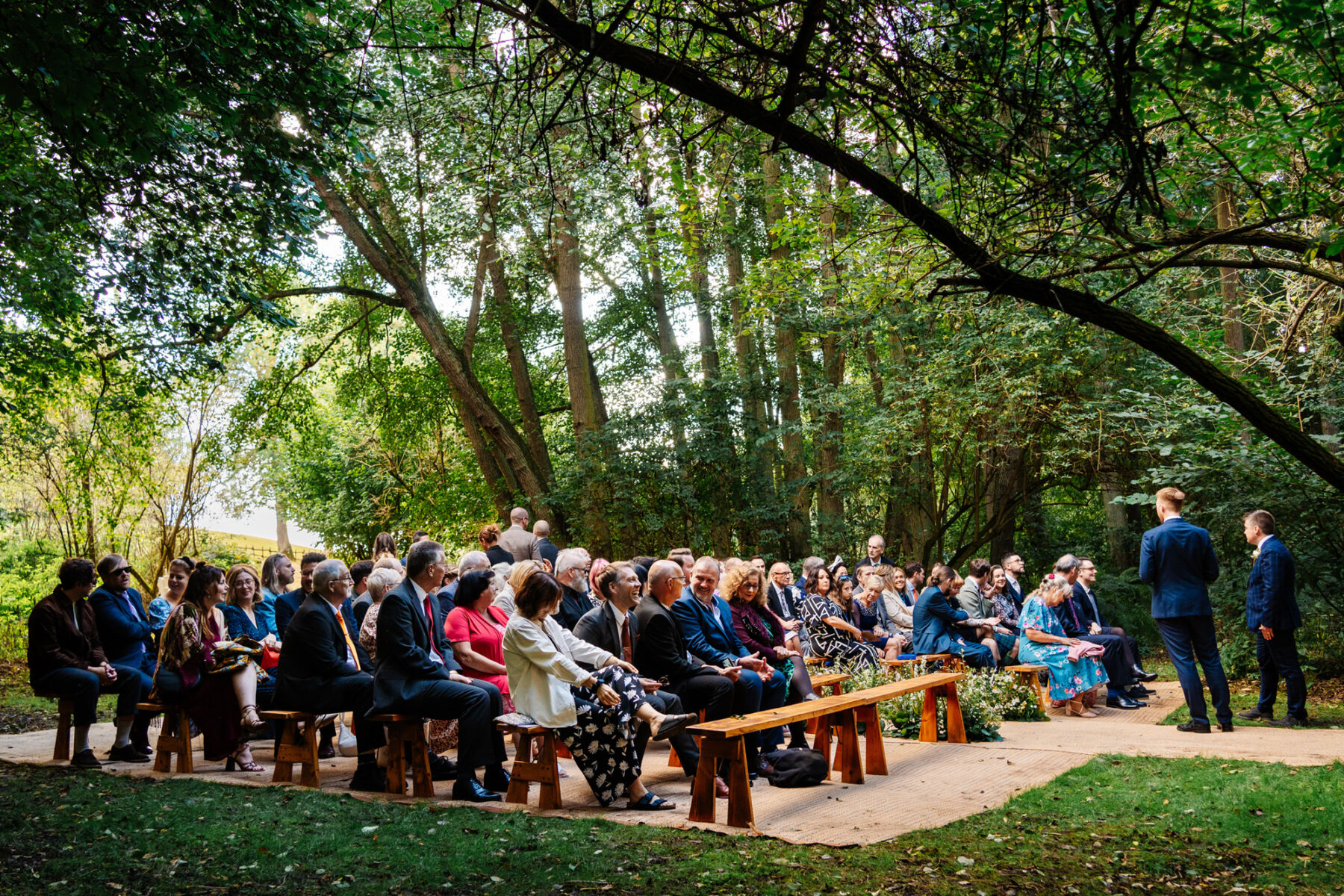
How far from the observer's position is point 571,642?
19.9ft

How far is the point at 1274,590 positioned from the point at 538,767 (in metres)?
6.18

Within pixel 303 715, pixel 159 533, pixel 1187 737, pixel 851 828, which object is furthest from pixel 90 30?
pixel 159 533

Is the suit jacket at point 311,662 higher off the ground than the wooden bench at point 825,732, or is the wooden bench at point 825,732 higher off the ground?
the suit jacket at point 311,662

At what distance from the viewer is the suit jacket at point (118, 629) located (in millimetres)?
7434

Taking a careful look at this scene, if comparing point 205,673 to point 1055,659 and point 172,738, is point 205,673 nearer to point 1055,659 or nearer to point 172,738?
point 172,738

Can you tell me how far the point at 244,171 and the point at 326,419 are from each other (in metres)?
21.6

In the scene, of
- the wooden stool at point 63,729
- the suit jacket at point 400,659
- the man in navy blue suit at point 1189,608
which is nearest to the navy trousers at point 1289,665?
the man in navy blue suit at point 1189,608

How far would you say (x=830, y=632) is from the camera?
979 centimetres

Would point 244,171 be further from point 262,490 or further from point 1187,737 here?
point 262,490

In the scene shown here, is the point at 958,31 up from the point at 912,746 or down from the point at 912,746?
up

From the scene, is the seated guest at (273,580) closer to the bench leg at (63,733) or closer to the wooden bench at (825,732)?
the bench leg at (63,733)

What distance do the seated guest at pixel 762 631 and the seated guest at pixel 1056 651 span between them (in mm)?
3309

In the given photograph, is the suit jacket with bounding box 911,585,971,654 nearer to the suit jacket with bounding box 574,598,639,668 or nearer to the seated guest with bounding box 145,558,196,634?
the suit jacket with bounding box 574,598,639,668

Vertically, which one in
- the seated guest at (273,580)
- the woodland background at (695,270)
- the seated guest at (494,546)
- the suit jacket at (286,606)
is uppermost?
the woodland background at (695,270)
